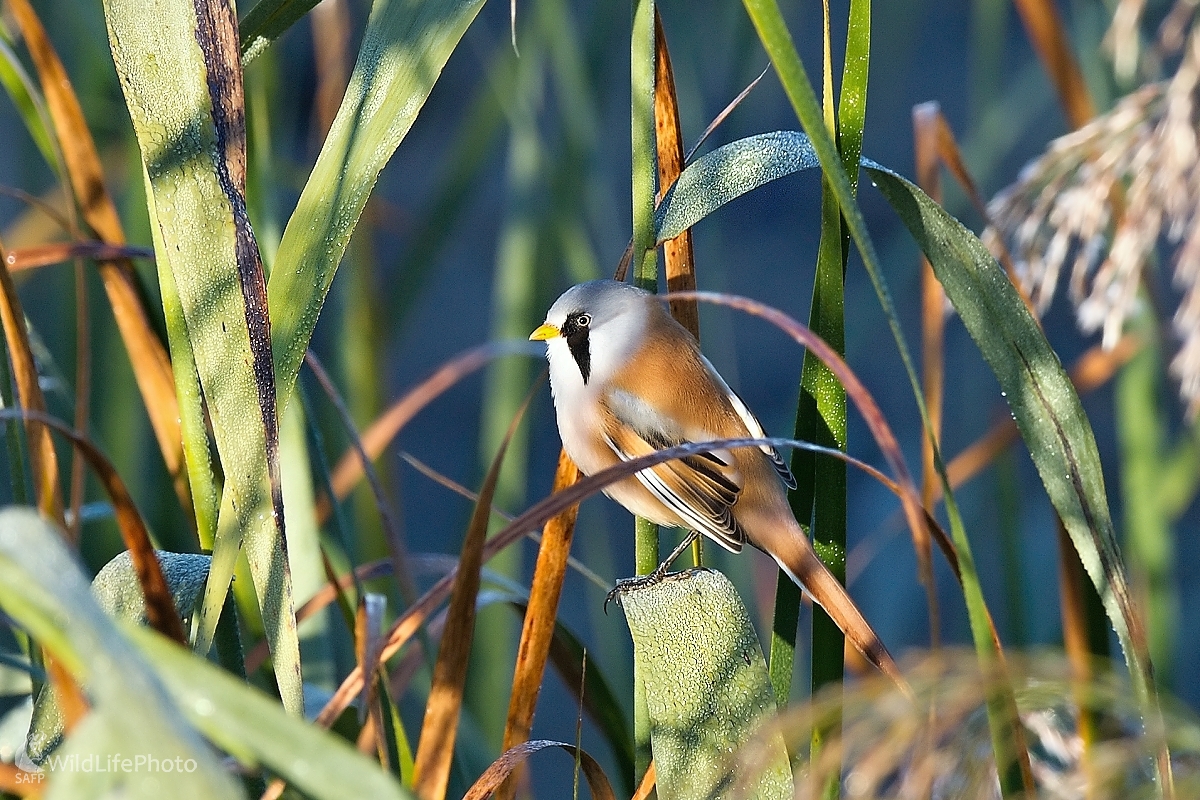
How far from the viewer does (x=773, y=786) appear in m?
0.78

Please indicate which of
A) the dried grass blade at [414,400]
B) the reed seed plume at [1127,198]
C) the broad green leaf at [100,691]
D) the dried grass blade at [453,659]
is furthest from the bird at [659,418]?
the broad green leaf at [100,691]

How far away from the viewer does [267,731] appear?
0.48 m

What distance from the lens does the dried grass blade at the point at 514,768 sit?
0.76 meters

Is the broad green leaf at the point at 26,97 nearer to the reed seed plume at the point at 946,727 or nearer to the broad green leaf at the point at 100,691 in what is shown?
the broad green leaf at the point at 100,691

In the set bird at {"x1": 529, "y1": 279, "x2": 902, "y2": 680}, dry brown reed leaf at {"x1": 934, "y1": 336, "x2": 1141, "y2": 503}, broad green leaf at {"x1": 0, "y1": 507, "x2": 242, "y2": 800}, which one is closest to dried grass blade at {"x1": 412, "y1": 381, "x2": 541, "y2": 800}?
broad green leaf at {"x1": 0, "y1": 507, "x2": 242, "y2": 800}

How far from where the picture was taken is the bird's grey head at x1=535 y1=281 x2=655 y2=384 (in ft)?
4.18

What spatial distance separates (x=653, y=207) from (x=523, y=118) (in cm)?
90

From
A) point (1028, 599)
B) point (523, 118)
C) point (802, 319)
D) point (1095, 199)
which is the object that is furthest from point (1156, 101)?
point (802, 319)

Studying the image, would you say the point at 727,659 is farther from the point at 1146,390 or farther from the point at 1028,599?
the point at 1146,390

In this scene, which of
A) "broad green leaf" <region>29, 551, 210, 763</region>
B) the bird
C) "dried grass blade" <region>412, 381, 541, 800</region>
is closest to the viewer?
"dried grass blade" <region>412, 381, 541, 800</region>

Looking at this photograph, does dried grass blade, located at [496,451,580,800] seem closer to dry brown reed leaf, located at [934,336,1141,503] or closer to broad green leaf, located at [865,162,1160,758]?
broad green leaf, located at [865,162,1160,758]

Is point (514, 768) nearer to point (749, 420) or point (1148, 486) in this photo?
point (749, 420)

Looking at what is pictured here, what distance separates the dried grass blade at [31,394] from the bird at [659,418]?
52 cm

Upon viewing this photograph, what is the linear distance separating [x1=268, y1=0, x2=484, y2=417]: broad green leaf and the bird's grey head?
0.43m
